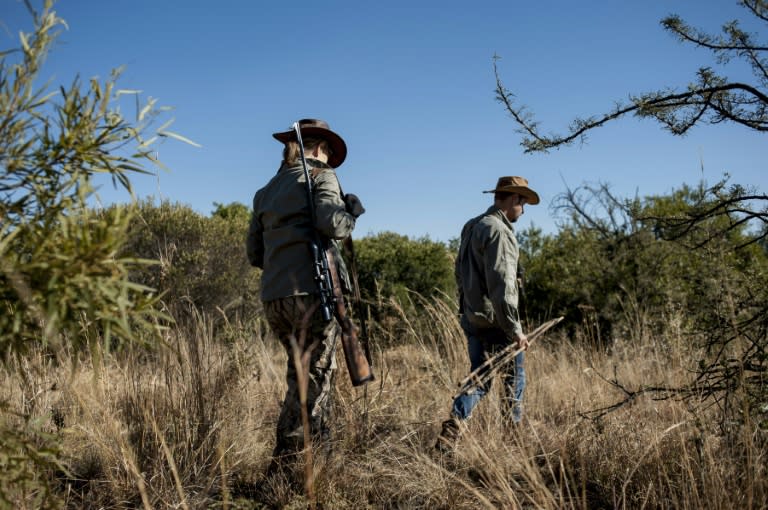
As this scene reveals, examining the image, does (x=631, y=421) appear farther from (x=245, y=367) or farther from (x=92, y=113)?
(x=92, y=113)

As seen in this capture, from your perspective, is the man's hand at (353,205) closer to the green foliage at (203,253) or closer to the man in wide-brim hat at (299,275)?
the man in wide-brim hat at (299,275)

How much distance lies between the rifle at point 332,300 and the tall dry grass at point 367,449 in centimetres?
39

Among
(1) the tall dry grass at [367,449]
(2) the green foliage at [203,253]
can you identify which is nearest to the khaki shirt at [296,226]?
(1) the tall dry grass at [367,449]

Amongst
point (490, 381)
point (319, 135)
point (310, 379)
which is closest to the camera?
point (310, 379)

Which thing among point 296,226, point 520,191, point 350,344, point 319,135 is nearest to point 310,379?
point 350,344

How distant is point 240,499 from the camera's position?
2855 mm

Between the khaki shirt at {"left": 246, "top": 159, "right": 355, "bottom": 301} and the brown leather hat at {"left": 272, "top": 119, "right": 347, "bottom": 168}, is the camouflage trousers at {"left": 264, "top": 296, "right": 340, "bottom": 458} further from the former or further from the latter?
the brown leather hat at {"left": 272, "top": 119, "right": 347, "bottom": 168}

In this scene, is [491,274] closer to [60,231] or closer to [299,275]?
[299,275]

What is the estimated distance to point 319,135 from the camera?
363 centimetres

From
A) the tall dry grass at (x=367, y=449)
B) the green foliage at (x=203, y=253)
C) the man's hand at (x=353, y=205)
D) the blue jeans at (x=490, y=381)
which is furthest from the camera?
the green foliage at (x=203, y=253)

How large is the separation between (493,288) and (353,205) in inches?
42.3

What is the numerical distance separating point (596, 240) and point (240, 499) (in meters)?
5.72

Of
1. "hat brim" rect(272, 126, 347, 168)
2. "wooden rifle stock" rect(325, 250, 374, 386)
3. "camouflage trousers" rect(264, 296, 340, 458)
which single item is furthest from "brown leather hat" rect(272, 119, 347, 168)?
"camouflage trousers" rect(264, 296, 340, 458)

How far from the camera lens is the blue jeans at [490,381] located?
11.6 ft
